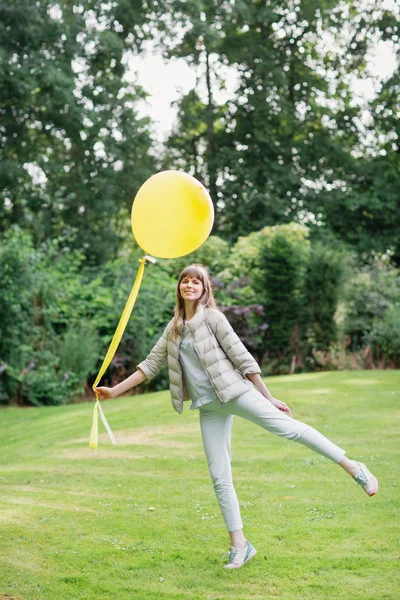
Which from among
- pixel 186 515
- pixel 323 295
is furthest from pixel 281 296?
pixel 186 515

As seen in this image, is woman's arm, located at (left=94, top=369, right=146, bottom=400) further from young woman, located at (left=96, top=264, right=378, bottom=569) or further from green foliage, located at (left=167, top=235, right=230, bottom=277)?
green foliage, located at (left=167, top=235, right=230, bottom=277)

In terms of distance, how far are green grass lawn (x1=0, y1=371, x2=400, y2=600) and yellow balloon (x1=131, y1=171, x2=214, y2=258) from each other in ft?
6.78

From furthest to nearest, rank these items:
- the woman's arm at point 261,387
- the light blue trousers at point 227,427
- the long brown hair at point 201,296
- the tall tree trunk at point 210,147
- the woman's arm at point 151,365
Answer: the tall tree trunk at point 210,147 < the woman's arm at point 151,365 < the long brown hair at point 201,296 < the woman's arm at point 261,387 < the light blue trousers at point 227,427

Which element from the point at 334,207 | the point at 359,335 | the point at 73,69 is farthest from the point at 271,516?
the point at 334,207

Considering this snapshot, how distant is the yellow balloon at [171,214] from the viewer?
16.9 feet

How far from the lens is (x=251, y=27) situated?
25.3 meters

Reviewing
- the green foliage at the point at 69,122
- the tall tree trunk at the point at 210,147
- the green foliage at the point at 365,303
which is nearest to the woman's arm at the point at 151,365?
the green foliage at the point at 365,303

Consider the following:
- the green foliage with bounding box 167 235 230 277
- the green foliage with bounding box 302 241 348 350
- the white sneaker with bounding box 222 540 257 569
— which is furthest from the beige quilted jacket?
the green foliage with bounding box 167 235 230 277

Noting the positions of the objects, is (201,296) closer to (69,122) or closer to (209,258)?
(209,258)

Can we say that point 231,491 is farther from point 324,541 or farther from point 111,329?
point 111,329

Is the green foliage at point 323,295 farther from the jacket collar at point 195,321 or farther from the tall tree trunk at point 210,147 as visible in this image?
the jacket collar at point 195,321

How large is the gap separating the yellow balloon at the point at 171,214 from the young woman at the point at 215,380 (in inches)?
14.0

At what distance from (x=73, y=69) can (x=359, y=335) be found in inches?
382

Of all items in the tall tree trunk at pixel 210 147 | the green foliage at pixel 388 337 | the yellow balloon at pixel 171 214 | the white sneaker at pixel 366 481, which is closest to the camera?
the white sneaker at pixel 366 481
